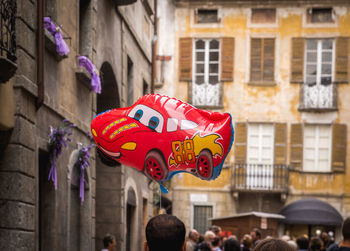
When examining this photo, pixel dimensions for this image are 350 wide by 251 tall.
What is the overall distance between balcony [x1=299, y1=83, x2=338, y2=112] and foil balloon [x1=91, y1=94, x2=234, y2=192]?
19.7 metres

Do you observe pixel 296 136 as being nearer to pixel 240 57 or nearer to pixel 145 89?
pixel 240 57

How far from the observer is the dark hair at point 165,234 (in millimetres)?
3691

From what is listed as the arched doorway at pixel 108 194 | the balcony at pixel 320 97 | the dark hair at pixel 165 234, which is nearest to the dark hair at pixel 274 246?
the dark hair at pixel 165 234

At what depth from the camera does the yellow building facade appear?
26109mm

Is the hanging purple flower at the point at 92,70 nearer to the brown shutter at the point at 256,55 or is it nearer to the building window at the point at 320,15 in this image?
the brown shutter at the point at 256,55

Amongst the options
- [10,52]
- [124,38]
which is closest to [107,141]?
[10,52]

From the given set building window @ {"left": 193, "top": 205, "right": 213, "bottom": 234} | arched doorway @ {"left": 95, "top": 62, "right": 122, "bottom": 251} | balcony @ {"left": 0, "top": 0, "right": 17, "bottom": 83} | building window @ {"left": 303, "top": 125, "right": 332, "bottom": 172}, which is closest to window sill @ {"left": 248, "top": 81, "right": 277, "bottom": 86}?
building window @ {"left": 303, "top": 125, "right": 332, "bottom": 172}

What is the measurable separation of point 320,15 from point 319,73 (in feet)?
7.07

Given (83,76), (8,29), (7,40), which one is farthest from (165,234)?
(83,76)

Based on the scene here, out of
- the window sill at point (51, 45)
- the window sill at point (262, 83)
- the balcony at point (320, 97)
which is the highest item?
the window sill at point (262, 83)

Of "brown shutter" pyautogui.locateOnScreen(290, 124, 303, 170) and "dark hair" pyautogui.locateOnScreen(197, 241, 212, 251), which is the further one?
"brown shutter" pyautogui.locateOnScreen(290, 124, 303, 170)

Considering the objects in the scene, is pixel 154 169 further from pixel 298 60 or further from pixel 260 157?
pixel 298 60

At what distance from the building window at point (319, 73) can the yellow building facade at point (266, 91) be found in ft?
0.12

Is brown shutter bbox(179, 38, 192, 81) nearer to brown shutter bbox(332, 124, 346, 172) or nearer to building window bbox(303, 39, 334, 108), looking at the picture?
building window bbox(303, 39, 334, 108)
